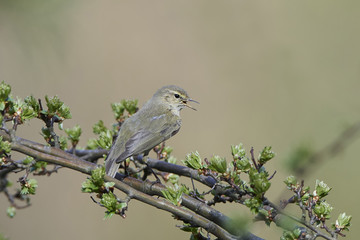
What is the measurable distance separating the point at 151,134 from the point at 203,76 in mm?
4104

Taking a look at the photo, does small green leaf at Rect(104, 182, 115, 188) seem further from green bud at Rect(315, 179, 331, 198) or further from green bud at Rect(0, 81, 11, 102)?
green bud at Rect(315, 179, 331, 198)

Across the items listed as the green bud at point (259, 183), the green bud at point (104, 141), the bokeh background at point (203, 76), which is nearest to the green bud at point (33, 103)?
the green bud at point (104, 141)

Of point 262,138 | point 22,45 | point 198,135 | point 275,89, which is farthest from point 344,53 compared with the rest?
point 22,45

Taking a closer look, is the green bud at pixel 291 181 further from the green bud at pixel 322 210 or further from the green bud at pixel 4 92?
the green bud at pixel 4 92

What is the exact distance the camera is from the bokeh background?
6.26 m

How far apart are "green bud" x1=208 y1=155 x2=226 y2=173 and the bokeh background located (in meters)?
4.07

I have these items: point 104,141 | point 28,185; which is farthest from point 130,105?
point 28,185

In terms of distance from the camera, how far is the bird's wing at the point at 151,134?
3.33 metres

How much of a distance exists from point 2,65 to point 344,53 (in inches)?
191

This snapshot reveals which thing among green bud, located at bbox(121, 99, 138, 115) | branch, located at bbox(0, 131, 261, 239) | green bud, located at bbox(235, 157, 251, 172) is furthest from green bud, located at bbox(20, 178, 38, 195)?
green bud, located at bbox(235, 157, 251, 172)

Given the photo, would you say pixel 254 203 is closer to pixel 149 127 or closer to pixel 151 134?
pixel 151 134

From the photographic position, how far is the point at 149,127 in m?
3.84

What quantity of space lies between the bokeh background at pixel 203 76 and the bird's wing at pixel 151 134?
87.6 inches

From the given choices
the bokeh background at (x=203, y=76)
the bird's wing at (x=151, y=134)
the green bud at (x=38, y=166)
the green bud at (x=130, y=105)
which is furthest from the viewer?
the bokeh background at (x=203, y=76)
